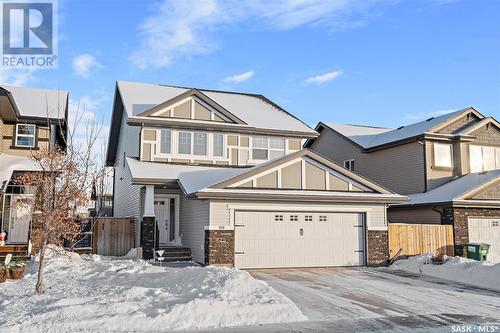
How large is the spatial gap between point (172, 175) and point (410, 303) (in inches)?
429

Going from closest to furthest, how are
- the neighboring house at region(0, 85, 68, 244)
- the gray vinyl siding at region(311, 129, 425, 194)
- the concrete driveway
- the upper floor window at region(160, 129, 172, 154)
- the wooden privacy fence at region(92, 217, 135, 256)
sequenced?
the concrete driveway
the neighboring house at region(0, 85, 68, 244)
the wooden privacy fence at region(92, 217, 135, 256)
the upper floor window at region(160, 129, 172, 154)
the gray vinyl siding at region(311, 129, 425, 194)

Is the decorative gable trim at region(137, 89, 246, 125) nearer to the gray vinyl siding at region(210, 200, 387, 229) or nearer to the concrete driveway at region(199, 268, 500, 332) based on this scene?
the gray vinyl siding at region(210, 200, 387, 229)

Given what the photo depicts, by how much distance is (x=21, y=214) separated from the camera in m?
19.8

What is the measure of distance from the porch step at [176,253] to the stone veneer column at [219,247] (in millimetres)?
2475

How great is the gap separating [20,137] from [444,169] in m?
21.4

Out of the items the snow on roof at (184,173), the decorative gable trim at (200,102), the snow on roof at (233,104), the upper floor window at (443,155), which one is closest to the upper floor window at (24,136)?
the snow on roof at (233,104)

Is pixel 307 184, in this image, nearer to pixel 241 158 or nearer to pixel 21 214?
pixel 241 158

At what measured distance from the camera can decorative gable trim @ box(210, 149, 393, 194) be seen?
17.0m

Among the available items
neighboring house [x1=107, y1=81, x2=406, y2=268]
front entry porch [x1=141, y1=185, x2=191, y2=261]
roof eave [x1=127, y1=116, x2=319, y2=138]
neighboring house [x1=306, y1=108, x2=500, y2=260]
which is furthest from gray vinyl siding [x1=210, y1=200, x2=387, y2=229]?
roof eave [x1=127, y1=116, x2=319, y2=138]

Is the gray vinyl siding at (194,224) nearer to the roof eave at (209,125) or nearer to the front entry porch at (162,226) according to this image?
the front entry porch at (162,226)

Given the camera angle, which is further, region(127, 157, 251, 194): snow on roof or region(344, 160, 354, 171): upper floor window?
region(344, 160, 354, 171): upper floor window

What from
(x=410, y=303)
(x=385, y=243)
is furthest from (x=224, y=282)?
(x=385, y=243)

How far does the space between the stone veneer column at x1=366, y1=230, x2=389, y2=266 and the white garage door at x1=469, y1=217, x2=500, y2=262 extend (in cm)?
490

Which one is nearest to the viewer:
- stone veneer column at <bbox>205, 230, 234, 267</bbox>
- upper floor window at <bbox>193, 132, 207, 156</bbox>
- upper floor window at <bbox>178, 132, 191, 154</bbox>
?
stone veneer column at <bbox>205, 230, 234, 267</bbox>
